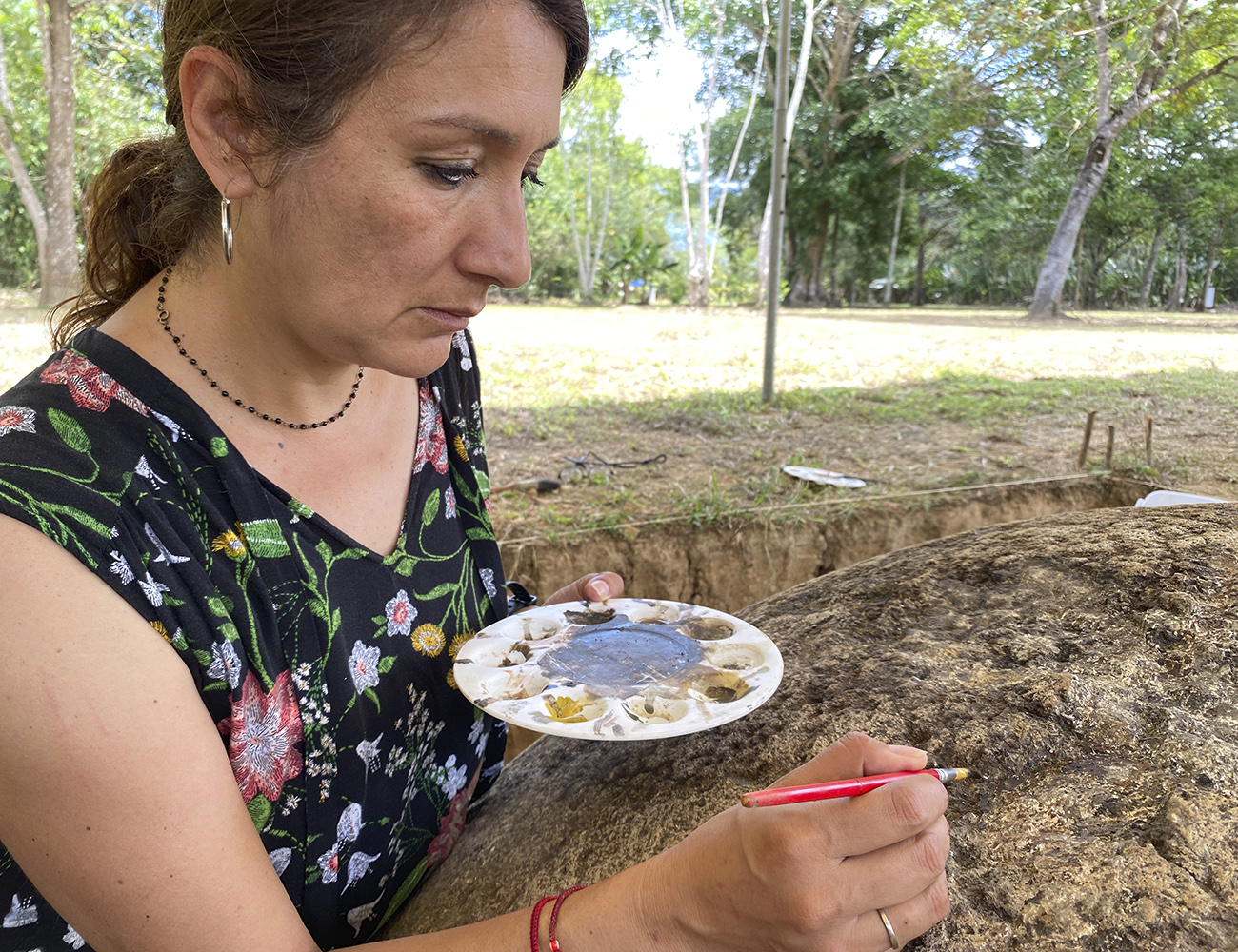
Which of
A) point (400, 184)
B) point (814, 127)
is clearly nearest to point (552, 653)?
point (400, 184)

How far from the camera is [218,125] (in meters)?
0.97

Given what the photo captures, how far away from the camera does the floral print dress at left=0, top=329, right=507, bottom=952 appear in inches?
34.1

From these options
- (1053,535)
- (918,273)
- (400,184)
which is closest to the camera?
(400,184)

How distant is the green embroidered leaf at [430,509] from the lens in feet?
4.21

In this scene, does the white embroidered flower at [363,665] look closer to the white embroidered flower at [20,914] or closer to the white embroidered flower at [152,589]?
the white embroidered flower at [152,589]

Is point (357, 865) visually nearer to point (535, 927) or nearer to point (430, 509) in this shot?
point (535, 927)

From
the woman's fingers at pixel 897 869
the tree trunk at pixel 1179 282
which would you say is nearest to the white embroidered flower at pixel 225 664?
the woman's fingers at pixel 897 869

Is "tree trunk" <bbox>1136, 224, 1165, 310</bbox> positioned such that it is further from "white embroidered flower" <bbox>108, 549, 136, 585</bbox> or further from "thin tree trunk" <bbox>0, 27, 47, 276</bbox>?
"thin tree trunk" <bbox>0, 27, 47, 276</bbox>

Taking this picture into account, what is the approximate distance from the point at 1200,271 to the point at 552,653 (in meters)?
2.72

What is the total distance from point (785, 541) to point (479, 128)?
8.61 feet

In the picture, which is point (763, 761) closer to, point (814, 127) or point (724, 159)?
point (814, 127)

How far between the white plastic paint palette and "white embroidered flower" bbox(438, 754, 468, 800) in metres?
0.23

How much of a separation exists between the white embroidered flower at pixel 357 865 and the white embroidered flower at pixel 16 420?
65 cm

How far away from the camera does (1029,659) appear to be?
45.9 inches
